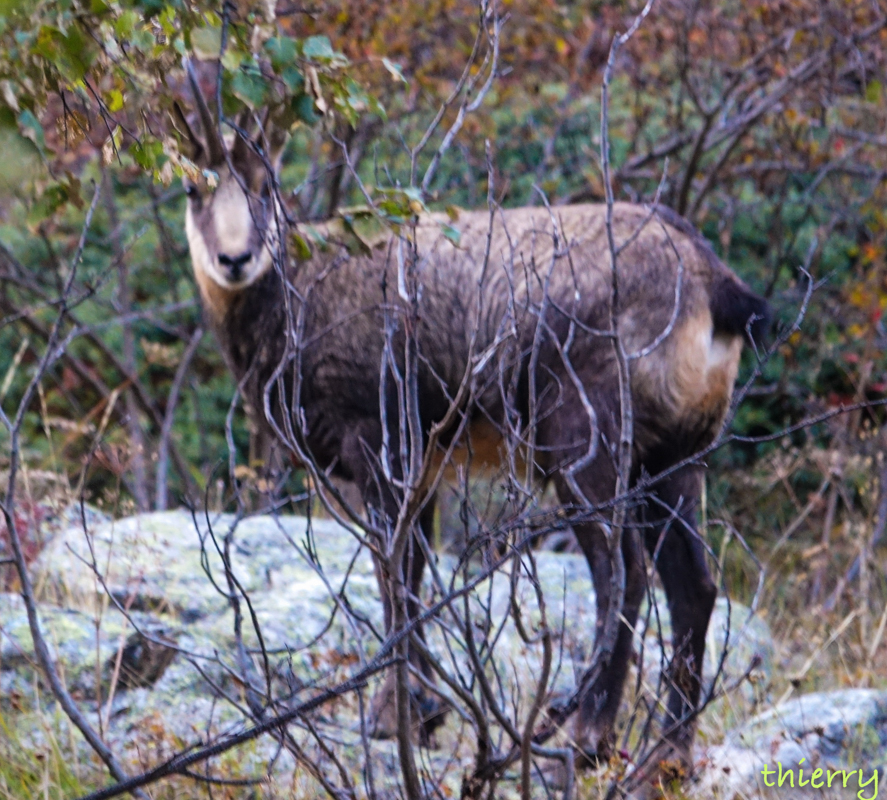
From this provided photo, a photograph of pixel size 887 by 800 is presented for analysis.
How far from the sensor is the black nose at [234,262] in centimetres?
491

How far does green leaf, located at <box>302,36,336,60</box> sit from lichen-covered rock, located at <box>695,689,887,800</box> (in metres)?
2.16

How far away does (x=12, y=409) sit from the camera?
9812 mm

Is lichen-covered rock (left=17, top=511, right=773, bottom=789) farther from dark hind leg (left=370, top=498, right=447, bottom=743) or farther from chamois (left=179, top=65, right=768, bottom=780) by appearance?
chamois (left=179, top=65, right=768, bottom=780)

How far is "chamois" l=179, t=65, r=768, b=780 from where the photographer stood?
179 inches

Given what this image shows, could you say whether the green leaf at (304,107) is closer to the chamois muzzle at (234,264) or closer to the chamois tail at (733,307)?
the chamois muzzle at (234,264)

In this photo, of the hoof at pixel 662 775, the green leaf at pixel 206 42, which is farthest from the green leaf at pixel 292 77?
Result: the hoof at pixel 662 775

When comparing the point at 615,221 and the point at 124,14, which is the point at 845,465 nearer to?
the point at 615,221

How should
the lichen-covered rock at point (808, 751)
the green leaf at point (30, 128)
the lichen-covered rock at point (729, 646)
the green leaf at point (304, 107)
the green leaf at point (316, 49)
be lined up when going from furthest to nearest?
1. the lichen-covered rock at point (729, 646)
2. the lichen-covered rock at point (808, 751)
3. the green leaf at point (304, 107)
4. the green leaf at point (316, 49)
5. the green leaf at point (30, 128)

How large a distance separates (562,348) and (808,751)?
1.56 meters

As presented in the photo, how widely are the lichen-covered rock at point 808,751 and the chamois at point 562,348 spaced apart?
254 mm

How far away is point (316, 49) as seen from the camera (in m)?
2.76

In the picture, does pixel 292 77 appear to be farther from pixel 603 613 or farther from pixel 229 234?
pixel 603 613

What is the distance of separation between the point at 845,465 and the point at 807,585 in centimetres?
77

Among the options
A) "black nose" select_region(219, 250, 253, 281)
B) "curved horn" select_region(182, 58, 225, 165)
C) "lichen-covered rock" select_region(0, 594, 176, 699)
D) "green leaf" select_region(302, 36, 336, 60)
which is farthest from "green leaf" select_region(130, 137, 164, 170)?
"black nose" select_region(219, 250, 253, 281)
